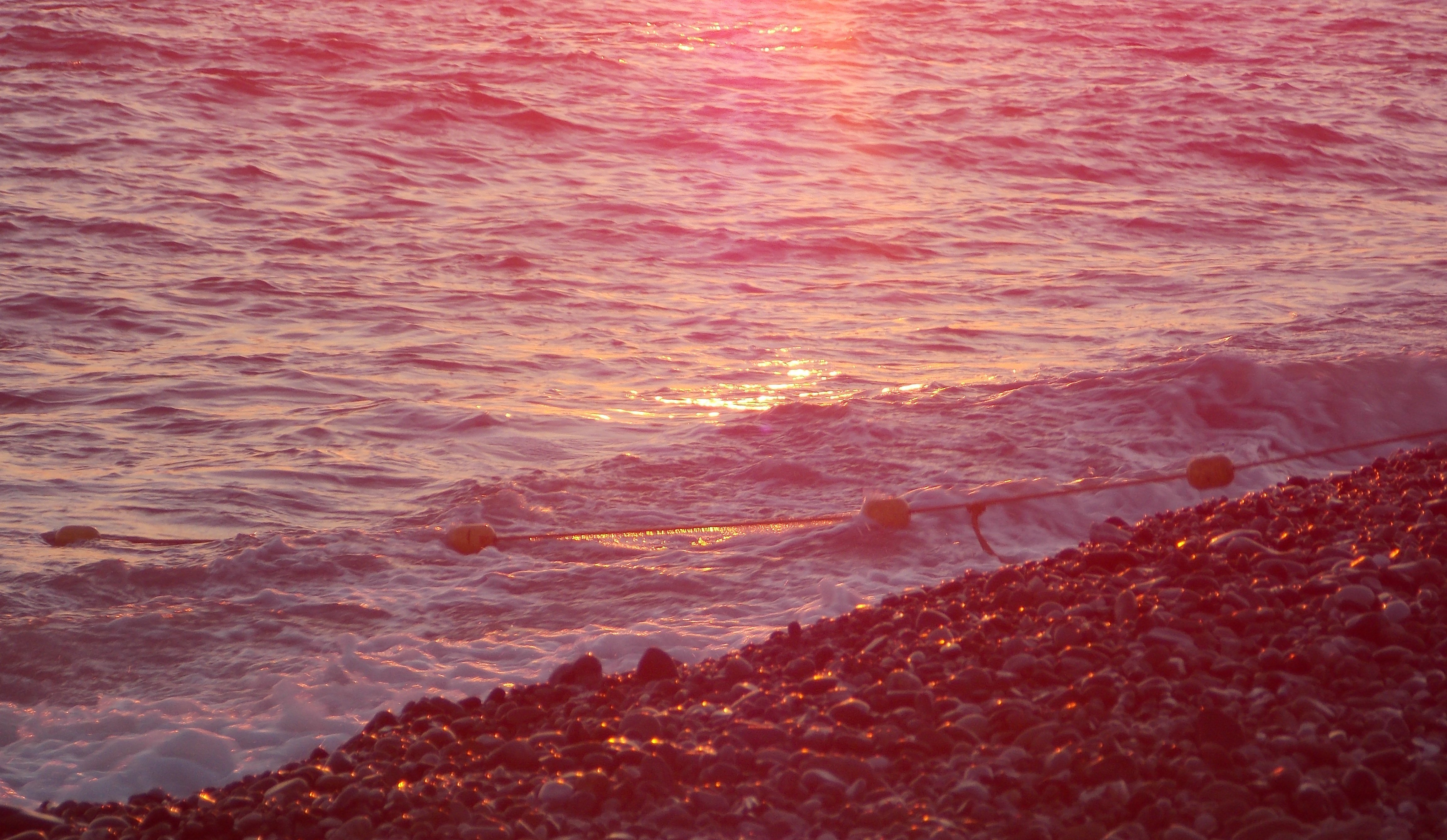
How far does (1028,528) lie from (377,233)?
7633mm

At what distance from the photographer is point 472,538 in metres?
5.32

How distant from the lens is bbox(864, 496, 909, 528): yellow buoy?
208 inches

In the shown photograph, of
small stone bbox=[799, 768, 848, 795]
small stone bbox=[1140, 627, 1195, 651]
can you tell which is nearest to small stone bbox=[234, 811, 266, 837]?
small stone bbox=[799, 768, 848, 795]

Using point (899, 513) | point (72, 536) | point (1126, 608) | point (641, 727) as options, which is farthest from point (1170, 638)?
point (72, 536)

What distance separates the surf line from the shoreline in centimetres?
112

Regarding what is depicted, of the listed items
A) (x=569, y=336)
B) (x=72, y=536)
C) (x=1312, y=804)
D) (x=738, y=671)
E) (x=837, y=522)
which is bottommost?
(x=569, y=336)

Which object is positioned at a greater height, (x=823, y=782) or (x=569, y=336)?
(x=823, y=782)

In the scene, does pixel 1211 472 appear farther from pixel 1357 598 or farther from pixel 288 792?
pixel 288 792

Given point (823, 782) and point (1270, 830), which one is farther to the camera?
point (823, 782)

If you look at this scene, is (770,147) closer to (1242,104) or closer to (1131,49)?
(1242,104)

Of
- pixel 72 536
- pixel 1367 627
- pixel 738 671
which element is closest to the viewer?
pixel 1367 627

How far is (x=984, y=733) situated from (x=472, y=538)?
277cm

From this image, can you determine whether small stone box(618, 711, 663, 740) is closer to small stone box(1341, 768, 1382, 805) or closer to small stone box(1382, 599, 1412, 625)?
small stone box(1341, 768, 1382, 805)

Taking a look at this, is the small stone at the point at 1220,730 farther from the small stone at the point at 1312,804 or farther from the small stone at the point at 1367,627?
the small stone at the point at 1367,627
